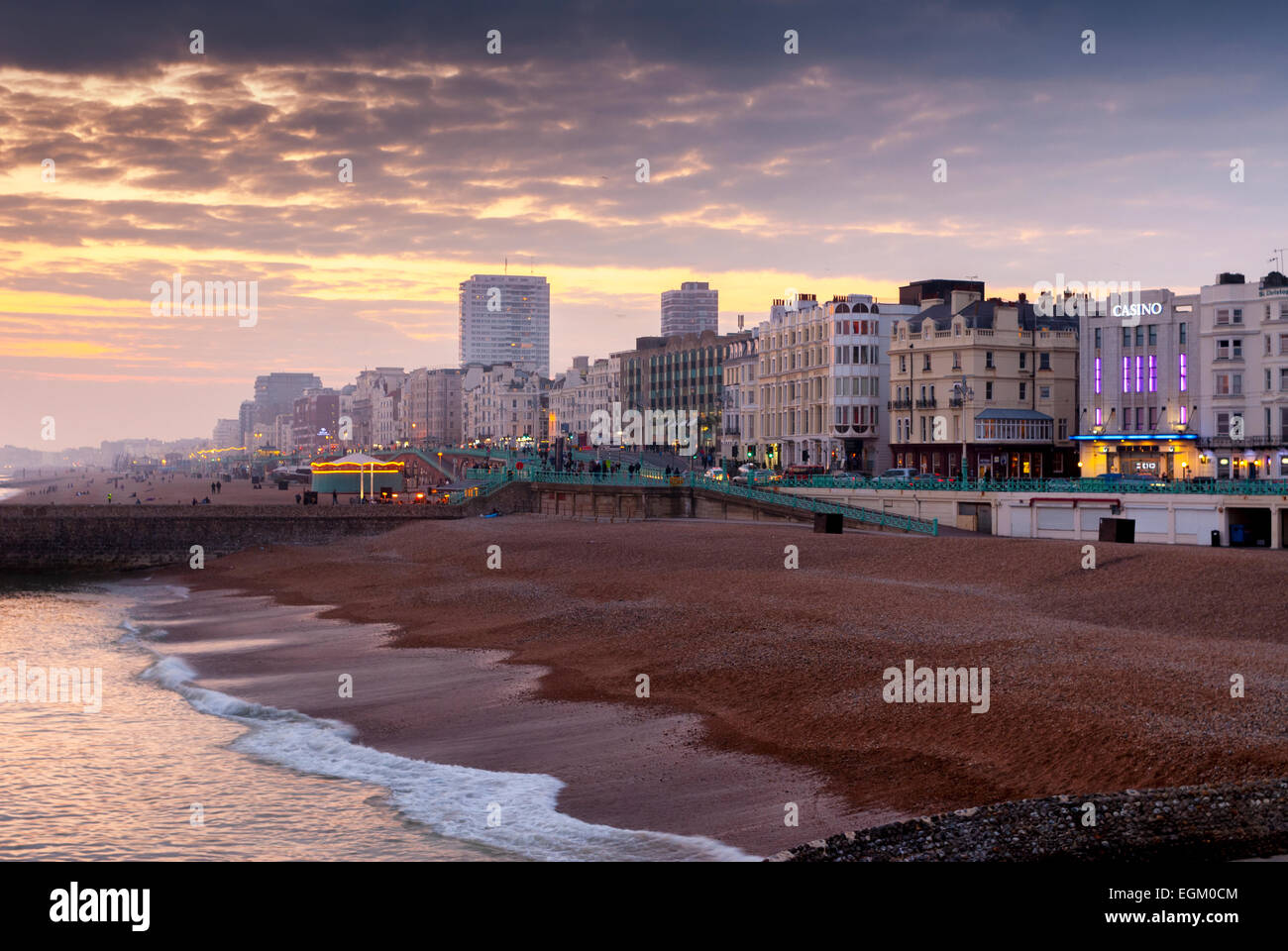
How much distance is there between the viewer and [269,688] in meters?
31.9

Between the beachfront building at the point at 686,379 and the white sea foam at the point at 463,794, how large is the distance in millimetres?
135957

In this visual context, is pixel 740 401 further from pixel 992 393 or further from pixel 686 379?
pixel 686 379

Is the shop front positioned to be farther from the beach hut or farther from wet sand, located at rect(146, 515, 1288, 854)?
the beach hut

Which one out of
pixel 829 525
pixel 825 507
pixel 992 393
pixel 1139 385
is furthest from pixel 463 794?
pixel 992 393

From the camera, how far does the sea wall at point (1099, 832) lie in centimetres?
1238

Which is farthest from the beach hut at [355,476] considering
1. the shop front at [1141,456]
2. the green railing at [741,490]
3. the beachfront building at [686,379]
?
the shop front at [1141,456]

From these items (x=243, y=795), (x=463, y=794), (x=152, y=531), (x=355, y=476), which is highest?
(x=355, y=476)

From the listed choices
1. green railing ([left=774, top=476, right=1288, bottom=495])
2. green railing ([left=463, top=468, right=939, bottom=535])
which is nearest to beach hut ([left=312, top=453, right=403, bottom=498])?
green railing ([left=463, top=468, right=939, bottom=535])

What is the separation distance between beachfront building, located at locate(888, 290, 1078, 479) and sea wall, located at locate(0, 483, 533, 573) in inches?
1633

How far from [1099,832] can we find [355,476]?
426 feet

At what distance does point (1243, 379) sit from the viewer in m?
80.7

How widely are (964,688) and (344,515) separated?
64136 mm
